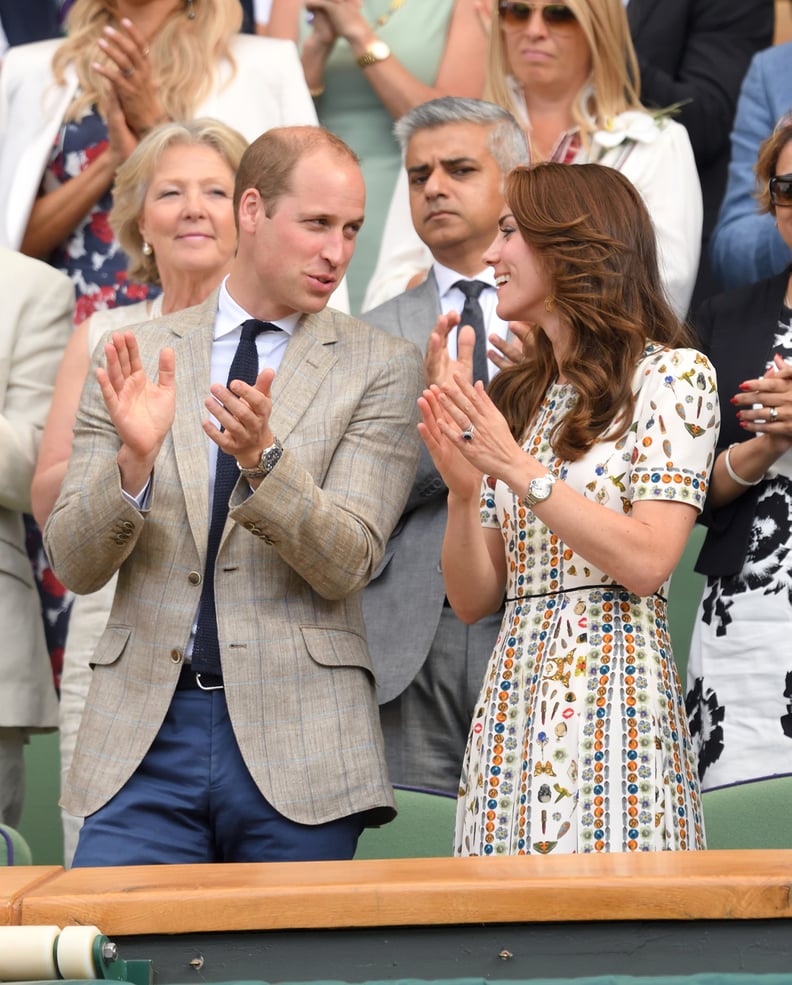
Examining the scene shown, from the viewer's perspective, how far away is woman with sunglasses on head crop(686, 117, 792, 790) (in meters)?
2.89

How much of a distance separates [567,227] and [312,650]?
78 cm

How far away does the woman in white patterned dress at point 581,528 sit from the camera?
2.37m

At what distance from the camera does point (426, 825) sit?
2.77 m

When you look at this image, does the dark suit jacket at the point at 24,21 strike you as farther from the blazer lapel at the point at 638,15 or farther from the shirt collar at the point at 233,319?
the shirt collar at the point at 233,319

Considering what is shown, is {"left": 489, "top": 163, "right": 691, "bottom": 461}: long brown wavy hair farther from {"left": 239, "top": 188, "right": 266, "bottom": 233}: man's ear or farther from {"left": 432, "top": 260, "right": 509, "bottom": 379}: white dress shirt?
{"left": 432, "top": 260, "right": 509, "bottom": 379}: white dress shirt

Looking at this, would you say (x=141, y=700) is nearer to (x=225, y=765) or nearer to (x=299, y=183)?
(x=225, y=765)

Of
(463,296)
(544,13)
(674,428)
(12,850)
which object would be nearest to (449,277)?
(463,296)

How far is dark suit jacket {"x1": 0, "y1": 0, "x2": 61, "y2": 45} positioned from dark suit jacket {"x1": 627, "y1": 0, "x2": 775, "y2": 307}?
1766 millimetres

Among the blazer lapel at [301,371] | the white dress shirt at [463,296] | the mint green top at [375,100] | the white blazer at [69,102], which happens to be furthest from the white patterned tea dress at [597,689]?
the mint green top at [375,100]

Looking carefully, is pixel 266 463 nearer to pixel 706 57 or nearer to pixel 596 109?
pixel 596 109

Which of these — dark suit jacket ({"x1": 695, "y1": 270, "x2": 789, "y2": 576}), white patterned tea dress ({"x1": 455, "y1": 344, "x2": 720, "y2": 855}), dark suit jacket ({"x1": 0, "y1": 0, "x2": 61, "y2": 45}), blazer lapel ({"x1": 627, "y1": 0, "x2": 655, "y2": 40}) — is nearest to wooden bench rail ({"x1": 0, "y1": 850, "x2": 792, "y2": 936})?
white patterned tea dress ({"x1": 455, "y1": 344, "x2": 720, "y2": 855})

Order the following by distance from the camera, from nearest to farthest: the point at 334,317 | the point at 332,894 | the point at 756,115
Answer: the point at 332,894 < the point at 334,317 < the point at 756,115

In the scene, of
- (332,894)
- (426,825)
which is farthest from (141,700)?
(332,894)

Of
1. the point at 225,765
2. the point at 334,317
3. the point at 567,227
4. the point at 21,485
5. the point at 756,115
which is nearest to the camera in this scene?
the point at 225,765
